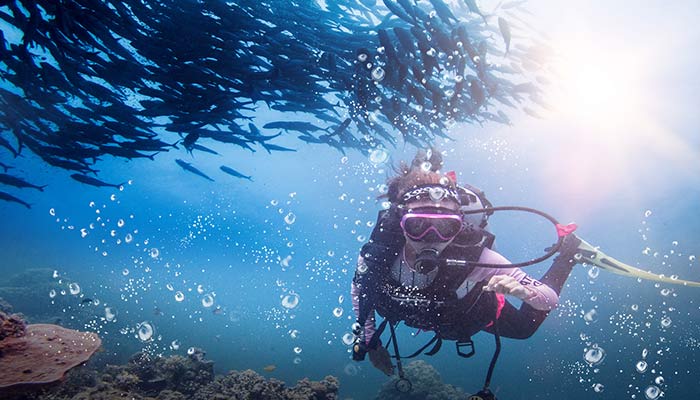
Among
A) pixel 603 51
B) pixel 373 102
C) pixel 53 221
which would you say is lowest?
pixel 53 221

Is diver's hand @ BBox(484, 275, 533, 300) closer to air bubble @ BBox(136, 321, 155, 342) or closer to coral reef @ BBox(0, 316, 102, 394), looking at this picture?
coral reef @ BBox(0, 316, 102, 394)

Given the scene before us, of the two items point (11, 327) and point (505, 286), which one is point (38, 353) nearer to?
point (11, 327)

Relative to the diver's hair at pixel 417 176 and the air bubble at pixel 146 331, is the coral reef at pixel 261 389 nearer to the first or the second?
the diver's hair at pixel 417 176

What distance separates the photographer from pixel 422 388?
43.0ft

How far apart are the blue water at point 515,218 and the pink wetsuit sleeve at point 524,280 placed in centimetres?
395

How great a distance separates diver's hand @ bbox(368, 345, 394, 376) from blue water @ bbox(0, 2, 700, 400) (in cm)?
276

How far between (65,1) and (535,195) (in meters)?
52.6

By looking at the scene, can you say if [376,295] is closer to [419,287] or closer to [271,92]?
[419,287]

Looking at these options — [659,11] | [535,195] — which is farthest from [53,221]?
[659,11]

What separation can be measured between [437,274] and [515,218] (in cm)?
6424

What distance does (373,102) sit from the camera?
7.54 metres

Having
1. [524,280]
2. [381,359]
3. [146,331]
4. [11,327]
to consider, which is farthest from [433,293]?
[146,331]

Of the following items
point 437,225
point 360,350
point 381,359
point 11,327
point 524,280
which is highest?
point 437,225

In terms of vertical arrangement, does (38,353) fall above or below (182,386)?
above
